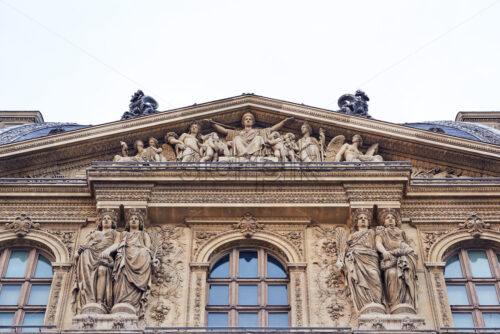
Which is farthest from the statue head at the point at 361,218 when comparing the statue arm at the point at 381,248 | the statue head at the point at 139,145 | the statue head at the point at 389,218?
the statue head at the point at 139,145

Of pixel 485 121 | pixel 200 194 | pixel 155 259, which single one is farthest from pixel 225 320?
pixel 485 121

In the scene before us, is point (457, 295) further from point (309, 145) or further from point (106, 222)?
point (106, 222)

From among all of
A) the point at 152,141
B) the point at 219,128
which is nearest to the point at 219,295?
the point at 152,141

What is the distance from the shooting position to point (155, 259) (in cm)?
1697

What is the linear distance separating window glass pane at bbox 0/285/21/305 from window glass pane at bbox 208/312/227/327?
3.73 metres

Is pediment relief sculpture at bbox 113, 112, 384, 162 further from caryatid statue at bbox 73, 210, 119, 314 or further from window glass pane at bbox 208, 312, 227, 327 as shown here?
window glass pane at bbox 208, 312, 227, 327

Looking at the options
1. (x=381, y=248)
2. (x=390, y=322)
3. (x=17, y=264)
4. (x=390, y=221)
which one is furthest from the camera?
(x=17, y=264)

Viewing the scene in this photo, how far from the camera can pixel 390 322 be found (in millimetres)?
15508

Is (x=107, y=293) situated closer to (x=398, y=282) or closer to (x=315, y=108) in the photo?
Result: (x=398, y=282)

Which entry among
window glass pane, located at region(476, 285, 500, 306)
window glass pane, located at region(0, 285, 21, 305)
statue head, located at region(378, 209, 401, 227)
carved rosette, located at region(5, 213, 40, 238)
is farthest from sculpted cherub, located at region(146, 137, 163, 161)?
window glass pane, located at region(476, 285, 500, 306)

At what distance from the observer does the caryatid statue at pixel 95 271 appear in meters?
16.1

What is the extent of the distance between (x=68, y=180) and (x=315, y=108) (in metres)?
5.60

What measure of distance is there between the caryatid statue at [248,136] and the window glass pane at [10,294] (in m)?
5.37

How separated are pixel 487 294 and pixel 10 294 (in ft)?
30.1
